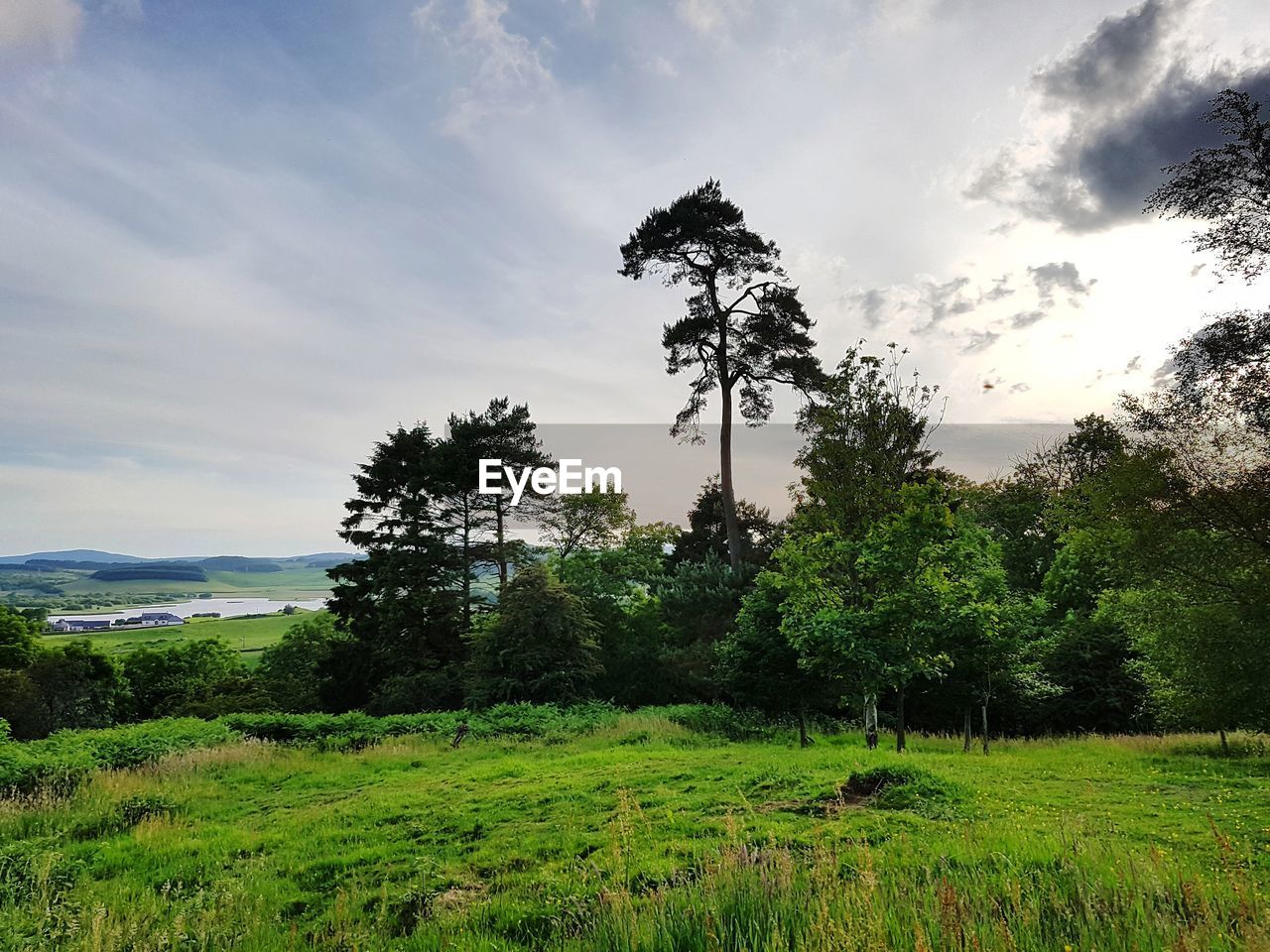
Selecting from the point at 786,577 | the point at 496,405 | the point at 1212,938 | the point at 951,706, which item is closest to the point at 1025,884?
the point at 1212,938

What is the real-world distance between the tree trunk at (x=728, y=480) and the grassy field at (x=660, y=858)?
1185cm

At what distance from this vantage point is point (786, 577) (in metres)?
16.1

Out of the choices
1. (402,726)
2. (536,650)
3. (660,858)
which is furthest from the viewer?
(536,650)

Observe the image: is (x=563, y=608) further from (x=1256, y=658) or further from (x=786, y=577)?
(x=1256, y=658)

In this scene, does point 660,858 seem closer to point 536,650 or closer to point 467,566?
point 536,650

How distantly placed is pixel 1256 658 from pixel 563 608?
19518mm

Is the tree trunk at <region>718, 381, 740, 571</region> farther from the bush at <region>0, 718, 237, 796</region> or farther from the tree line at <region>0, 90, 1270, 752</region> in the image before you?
the bush at <region>0, 718, 237, 796</region>

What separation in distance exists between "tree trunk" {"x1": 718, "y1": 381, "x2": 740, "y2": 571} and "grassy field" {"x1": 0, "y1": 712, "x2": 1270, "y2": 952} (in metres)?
11.9

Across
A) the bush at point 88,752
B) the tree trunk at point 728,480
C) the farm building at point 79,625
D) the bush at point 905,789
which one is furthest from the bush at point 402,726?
the farm building at point 79,625

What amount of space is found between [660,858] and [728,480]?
19.0 m

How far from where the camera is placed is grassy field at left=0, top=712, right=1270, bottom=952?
149 inches

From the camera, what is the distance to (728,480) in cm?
2445

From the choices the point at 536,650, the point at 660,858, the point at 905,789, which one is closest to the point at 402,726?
the point at 536,650

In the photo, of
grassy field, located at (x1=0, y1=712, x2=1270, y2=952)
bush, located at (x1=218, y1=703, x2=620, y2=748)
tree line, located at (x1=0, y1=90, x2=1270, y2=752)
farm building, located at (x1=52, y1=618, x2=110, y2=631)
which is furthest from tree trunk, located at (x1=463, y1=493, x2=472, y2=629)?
farm building, located at (x1=52, y1=618, x2=110, y2=631)
